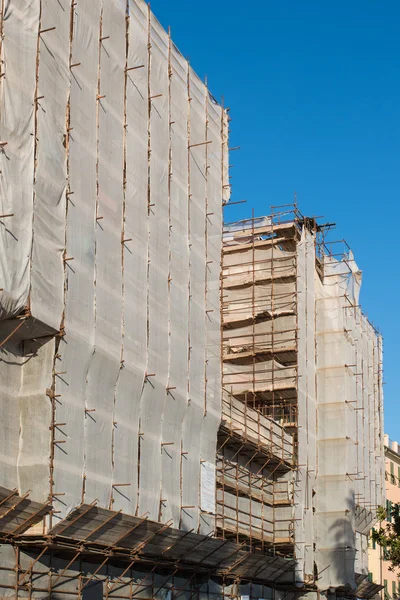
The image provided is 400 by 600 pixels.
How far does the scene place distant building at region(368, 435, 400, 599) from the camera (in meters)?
71.1

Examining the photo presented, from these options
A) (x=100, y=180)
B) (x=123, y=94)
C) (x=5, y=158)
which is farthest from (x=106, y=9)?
(x=5, y=158)

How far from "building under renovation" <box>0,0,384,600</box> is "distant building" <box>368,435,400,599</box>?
19852mm

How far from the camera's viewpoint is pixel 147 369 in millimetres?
31734

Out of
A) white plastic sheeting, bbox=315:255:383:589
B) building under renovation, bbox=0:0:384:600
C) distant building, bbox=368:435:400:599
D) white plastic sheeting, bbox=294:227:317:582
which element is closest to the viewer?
building under renovation, bbox=0:0:384:600

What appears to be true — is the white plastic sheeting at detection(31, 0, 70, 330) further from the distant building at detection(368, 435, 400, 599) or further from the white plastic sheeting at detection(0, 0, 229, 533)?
the distant building at detection(368, 435, 400, 599)

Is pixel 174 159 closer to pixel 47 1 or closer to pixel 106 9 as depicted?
pixel 106 9

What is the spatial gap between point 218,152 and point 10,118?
615 inches

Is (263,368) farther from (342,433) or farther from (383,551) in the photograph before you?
(383,551)

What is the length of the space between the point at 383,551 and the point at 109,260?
47.9 m

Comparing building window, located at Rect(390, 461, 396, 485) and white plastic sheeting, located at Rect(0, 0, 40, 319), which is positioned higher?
building window, located at Rect(390, 461, 396, 485)

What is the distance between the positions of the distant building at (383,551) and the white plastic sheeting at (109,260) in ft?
105

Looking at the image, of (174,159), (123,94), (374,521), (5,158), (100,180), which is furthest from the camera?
(374,521)

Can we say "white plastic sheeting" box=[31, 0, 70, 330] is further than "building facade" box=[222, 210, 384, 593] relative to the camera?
No

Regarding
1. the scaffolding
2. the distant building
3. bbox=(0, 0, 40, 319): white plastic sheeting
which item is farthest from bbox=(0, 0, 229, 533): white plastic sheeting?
the distant building
